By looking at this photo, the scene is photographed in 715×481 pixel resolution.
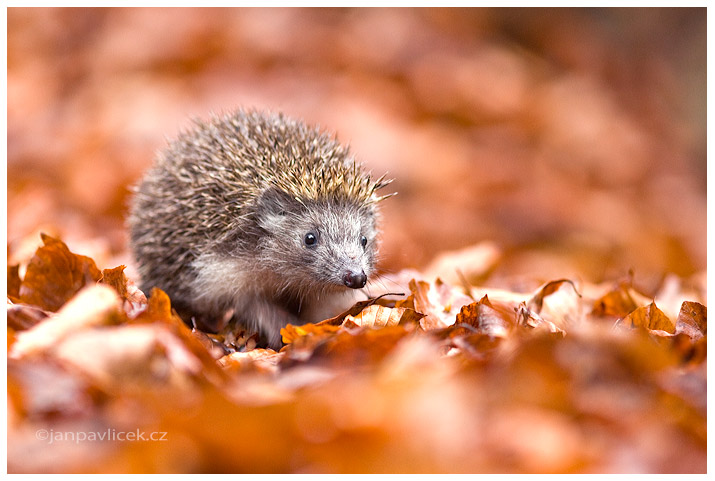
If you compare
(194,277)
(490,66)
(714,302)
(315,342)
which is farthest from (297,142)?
(490,66)

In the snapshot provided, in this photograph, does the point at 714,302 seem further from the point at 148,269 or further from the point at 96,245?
the point at 96,245

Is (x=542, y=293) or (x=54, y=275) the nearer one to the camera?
(x=54, y=275)

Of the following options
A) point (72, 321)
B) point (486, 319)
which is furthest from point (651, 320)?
point (72, 321)

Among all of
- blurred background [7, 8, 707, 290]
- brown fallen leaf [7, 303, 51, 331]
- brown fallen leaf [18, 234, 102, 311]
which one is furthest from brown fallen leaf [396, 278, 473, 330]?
blurred background [7, 8, 707, 290]

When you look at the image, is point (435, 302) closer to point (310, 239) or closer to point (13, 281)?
point (310, 239)

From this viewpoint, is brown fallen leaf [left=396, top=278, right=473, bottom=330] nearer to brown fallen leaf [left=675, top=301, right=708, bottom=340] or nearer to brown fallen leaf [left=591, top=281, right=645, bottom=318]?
brown fallen leaf [left=591, top=281, right=645, bottom=318]

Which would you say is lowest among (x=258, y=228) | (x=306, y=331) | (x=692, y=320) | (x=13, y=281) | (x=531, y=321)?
(x=692, y=320)
